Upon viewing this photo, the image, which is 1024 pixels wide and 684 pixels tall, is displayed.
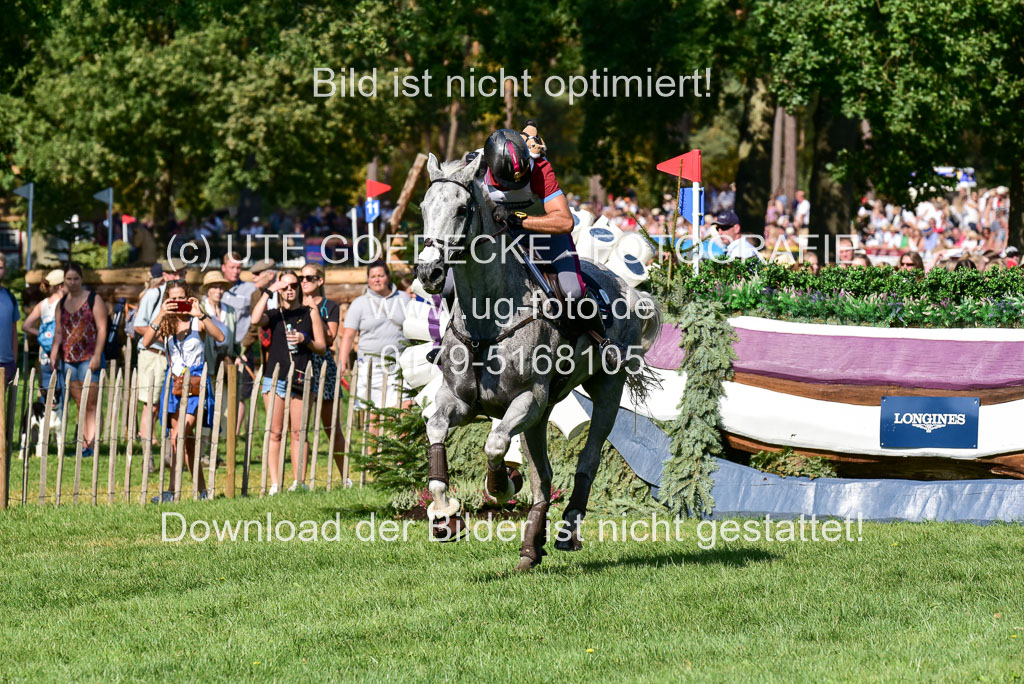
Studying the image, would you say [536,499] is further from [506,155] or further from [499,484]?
[506,155]

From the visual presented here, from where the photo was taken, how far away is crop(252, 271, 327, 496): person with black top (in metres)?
13.8

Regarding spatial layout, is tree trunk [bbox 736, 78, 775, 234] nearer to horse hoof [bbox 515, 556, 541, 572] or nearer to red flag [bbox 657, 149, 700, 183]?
red flag [bbox 657, 149, 700, 183]

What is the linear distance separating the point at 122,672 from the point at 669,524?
5.64 m

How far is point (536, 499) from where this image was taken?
906cm

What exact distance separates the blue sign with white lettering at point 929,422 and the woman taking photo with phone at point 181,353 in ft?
21.8

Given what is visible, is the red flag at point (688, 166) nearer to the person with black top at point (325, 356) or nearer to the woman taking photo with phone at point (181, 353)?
the person with black top at point (325, 356)

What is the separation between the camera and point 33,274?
20.2 meters

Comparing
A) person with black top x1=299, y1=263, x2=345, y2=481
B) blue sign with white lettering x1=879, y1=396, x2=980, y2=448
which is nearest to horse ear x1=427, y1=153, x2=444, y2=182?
blue sign with white lettering x1=879, y1=396, x2=980, y2=448

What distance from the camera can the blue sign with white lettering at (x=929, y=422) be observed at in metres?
11.2

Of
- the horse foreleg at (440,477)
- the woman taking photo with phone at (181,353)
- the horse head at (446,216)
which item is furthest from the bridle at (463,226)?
the woman taking photo with phone at (181,353)

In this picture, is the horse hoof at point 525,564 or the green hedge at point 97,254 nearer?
the horse hoof at point 525,564

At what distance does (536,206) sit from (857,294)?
4.51 metres

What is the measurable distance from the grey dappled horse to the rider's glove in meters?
0.07

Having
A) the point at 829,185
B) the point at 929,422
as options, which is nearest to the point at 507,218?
the point at 929,422
